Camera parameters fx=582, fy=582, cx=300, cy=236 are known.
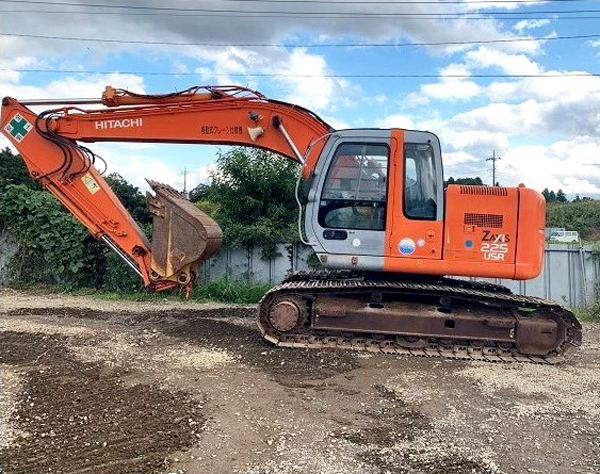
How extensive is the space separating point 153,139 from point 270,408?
4.47 m

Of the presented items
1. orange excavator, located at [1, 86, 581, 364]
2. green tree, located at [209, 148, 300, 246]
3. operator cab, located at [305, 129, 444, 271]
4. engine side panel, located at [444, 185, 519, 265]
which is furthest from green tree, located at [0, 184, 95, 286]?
engine side panel, located at [444, 185, 519, 265]

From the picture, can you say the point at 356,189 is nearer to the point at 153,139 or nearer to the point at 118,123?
the point at 153,139

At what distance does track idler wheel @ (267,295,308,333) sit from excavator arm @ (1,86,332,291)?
4.36 feet

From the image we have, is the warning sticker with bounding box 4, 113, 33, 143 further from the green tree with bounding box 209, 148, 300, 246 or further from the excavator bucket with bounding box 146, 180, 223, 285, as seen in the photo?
the green tree with bounding box 209, 148, 300, 246

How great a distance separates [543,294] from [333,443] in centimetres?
882

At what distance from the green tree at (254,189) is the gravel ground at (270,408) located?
5.79m

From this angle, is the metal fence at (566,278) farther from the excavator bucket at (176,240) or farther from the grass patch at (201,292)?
the excavator bucket at (176,240)

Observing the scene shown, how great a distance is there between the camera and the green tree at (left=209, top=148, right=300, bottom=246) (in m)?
13.5

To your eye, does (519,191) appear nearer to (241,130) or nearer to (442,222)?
(442,222)

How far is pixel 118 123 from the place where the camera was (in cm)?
803

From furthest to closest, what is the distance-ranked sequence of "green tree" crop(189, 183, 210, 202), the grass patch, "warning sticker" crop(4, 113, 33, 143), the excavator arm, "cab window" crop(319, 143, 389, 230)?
"green tree" crop(189, 183, 210, 202) < the grass patch < "warning sticker" crop(4, 113, 33, 143) < the excavator arm < "cab window" crop(319, 143, 389, 230)

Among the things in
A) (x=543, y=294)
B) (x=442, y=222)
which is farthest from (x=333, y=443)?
(x=543, y=294)

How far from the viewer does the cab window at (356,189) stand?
702 centimetres

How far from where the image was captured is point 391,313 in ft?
23.3
